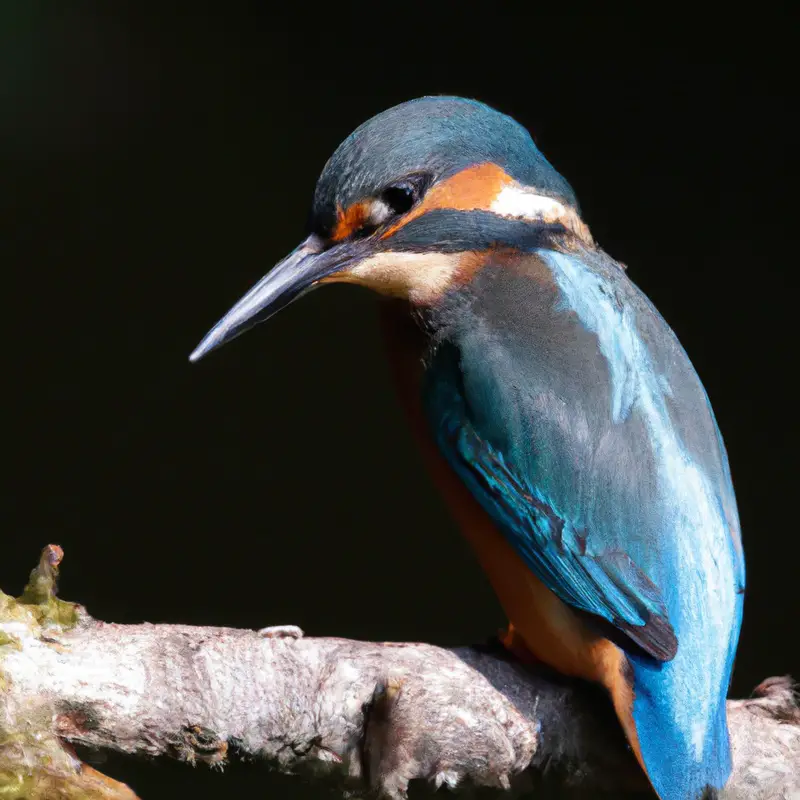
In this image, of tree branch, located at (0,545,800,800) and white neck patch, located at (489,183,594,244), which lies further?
white neck patch, located at (489,183,594,244)

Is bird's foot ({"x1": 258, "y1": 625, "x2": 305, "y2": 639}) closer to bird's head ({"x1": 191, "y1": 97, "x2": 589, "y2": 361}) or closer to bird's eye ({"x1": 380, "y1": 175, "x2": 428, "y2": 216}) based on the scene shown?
bird's head ({"x1": 191, "y1": 97, "x2": 589, "y2": 361})

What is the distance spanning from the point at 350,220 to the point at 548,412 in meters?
0.24

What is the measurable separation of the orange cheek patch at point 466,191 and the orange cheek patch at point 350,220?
27mm

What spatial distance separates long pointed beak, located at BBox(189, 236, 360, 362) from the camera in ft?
3.24

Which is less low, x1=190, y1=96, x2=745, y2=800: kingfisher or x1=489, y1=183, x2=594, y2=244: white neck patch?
x1=489, y1=183, x2=594, y2=244: white neck patch

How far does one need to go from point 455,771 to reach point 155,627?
28 cm

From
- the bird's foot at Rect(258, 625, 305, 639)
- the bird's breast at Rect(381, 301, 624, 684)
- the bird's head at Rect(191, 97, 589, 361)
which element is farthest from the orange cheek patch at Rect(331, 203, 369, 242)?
the bird's foot at Rect(258, 625, 305, 639)

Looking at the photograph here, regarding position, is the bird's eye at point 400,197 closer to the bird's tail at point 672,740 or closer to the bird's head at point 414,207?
the bird's head at point 414,207

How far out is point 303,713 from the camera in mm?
947

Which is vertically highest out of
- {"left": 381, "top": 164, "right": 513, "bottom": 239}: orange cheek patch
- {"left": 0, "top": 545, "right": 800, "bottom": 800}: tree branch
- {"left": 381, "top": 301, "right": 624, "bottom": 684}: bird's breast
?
{"left": 381, "top": 164, "right": 513, "bottom": 239}: orange cheek patch

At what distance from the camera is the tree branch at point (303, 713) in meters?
0.88

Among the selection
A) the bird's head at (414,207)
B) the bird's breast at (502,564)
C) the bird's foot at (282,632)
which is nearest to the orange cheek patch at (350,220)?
the bird's head at (414,207)

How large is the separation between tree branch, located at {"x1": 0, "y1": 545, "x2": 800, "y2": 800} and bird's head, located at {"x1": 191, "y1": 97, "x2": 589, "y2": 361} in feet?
0.83

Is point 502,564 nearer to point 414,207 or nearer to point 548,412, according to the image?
point 548,412
